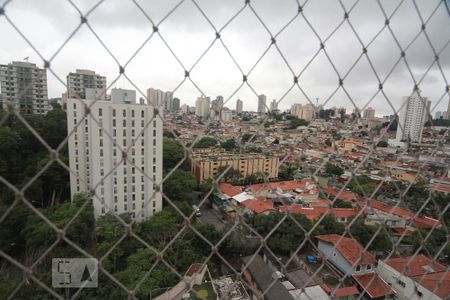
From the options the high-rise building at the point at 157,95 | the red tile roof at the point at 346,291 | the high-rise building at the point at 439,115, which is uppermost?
the high-rise building at the point at 157,95

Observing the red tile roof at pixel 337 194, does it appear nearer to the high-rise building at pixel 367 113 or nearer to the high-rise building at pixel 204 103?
the high-rise building at pixel 367 113

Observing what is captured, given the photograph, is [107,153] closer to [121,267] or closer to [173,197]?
[121,267]

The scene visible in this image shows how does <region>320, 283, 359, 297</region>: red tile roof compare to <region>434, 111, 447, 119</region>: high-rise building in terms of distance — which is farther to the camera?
<region>320, 283, 359, 297</region>: red tile roof

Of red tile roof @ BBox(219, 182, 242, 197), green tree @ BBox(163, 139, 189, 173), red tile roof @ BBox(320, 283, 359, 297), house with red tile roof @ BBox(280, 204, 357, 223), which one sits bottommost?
red tile roof @ BBox(320, 283, 359, 297)

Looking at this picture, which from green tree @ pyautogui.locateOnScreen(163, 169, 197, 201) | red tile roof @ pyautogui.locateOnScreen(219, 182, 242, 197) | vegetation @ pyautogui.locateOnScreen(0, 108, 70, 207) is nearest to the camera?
vegetation @ pyautogui.locateOnScreen(0, 108, 70, 207)

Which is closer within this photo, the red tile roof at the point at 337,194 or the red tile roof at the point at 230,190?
the red tile roof at the point at 337,194

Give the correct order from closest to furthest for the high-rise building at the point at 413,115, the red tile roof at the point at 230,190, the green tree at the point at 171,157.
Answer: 1. the high-rise building at the point at 413,115
2. the red tile roof at the point at 230,190
3. the green tree at the point at 171,157

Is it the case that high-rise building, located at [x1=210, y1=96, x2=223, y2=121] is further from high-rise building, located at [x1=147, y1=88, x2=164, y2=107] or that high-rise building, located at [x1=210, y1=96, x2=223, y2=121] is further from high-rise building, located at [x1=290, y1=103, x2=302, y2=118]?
high-rise building, located at [x1=290, y1=103, x2=302, y2=118]

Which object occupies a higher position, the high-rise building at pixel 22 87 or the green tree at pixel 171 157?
the high-rise building at pixel 22 87

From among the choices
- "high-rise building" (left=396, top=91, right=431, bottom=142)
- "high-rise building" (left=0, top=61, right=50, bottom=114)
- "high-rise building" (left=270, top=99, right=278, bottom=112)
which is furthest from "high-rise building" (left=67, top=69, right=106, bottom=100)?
"high-rise building" (left=396, top=91, right=431, bottom=142)

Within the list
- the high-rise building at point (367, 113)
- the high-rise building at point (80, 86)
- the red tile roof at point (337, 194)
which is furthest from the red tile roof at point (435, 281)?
the high-rise building at point (80, 86)
